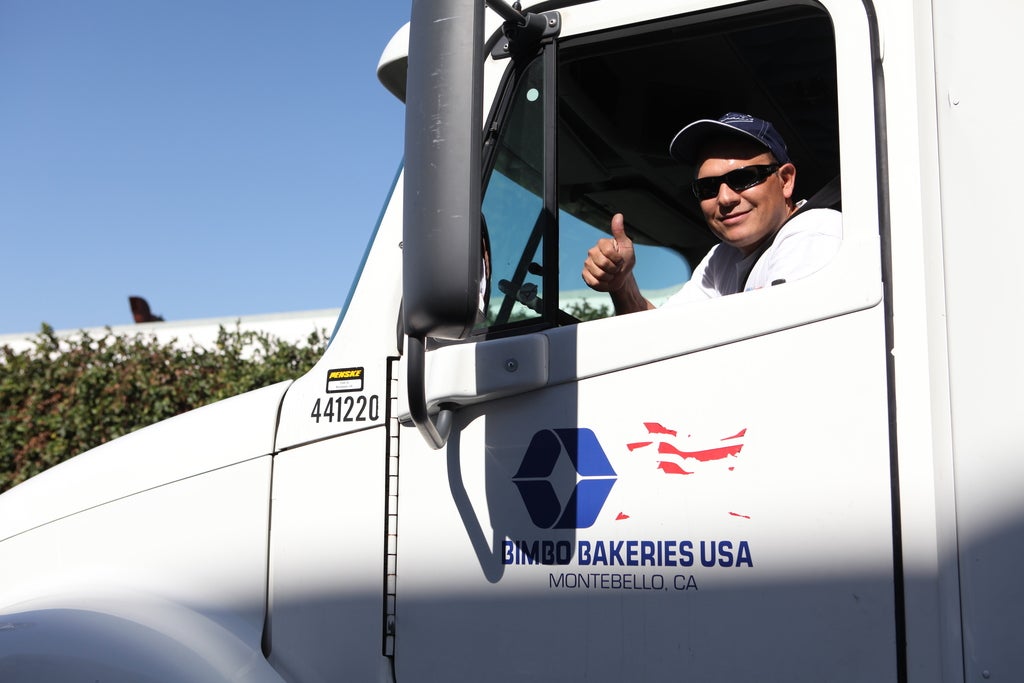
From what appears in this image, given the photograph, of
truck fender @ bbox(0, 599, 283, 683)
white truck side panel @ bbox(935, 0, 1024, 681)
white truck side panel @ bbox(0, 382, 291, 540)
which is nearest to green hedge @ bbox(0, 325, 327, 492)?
white truck side panel @ bbox(0, 382, 291, 540)

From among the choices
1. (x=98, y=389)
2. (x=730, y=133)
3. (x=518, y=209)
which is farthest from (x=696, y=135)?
(x=98, y=389)

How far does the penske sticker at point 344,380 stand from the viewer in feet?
6.76

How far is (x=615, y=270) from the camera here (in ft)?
7.43

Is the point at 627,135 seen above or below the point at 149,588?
above

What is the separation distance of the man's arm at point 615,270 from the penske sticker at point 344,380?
2.19 feet

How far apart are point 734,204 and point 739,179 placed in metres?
0.06

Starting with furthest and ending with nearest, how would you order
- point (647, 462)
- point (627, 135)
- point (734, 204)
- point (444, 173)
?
point (627, 135)
point (734, 204)
point (647, 462)
point (444, 173)

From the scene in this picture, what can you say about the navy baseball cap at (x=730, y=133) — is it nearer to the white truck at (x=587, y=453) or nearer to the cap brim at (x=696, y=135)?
the cap brim at (x=696, y=135)

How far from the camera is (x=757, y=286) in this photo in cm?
194

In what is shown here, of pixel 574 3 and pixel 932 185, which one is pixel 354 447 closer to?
pixel 574 3

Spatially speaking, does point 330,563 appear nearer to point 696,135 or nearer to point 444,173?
point 444,173

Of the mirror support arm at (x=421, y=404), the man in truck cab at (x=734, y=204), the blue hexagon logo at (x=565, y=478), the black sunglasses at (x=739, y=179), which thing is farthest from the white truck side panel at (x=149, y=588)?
the black sunglasses at (x=739, y=179)

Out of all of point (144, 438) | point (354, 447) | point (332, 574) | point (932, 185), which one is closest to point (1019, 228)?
point (932, 185)

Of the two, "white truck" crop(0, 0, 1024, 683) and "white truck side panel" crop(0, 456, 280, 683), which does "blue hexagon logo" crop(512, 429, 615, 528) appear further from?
"white truck side panel" crop(0, 456, 280, 683)
